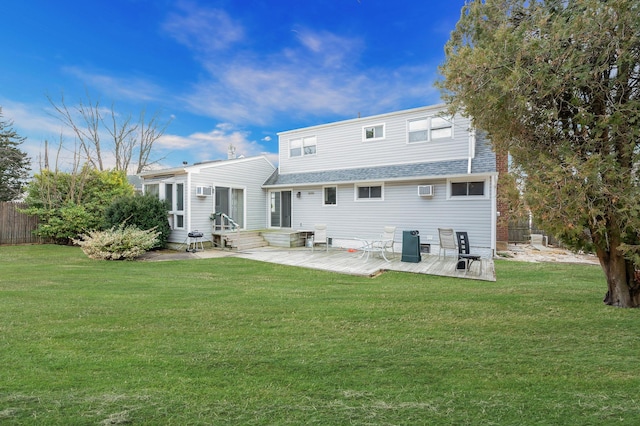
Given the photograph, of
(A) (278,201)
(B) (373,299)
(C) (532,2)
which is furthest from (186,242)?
(C) (532,2)

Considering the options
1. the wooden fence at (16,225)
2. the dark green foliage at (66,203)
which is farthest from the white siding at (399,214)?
the wooden fence at (16,225)

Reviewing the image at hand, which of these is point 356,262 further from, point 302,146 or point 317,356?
point 302,146

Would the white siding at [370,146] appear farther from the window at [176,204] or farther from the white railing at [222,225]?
the window at [176,204]

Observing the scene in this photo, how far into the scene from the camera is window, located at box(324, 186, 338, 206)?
14414 mm

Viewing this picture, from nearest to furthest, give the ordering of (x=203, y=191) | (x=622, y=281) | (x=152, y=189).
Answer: (x=622, y=281) < (x=203, y=191) < (x=152, y=189)

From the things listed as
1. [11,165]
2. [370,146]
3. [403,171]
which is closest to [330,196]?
[370,146]

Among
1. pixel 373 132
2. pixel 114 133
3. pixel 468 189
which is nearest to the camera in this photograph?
pixel 468 189

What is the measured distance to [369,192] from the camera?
13555 mm

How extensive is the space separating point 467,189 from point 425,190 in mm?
1431

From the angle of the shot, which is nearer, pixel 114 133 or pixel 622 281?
pixel 622 281

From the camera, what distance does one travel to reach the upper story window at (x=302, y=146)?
15992mm

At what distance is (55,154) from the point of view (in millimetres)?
15266

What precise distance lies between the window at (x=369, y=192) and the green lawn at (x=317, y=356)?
7436 millimetres

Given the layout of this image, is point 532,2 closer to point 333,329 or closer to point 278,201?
point 333,329
